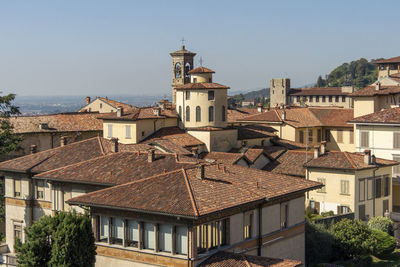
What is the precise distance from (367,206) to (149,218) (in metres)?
25.3

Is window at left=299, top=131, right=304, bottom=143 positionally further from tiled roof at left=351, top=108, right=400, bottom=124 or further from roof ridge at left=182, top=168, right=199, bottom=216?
roof ridge at left=182, top=168, right=199, bottom=216

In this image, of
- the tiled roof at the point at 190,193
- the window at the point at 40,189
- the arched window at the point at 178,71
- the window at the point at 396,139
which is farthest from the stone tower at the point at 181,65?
the tiled roof at the point at 190,193

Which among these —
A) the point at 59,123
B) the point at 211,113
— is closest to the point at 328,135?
the point at 211,113

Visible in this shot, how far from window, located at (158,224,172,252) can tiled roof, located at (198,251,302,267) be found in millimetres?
1489

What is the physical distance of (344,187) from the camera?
47094 millimetres

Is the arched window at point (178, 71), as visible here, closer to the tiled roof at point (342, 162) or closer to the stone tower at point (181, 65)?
the stone tower at point (181, 65)

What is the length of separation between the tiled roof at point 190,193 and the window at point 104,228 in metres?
0.94

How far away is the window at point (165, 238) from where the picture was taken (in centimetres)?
2623

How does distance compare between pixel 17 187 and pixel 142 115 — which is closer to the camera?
pixel 17 187

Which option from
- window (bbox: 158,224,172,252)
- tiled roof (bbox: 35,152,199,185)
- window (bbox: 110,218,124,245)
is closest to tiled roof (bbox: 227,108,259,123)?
tiled roof (bbox: 35,152,199,185)

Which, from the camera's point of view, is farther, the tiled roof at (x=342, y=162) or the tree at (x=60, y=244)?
the tiled roof at (x=342, y=162)

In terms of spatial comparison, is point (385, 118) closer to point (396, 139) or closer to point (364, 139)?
point (396, 139)

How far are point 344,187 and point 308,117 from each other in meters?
26.1

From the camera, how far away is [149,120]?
58031mm
